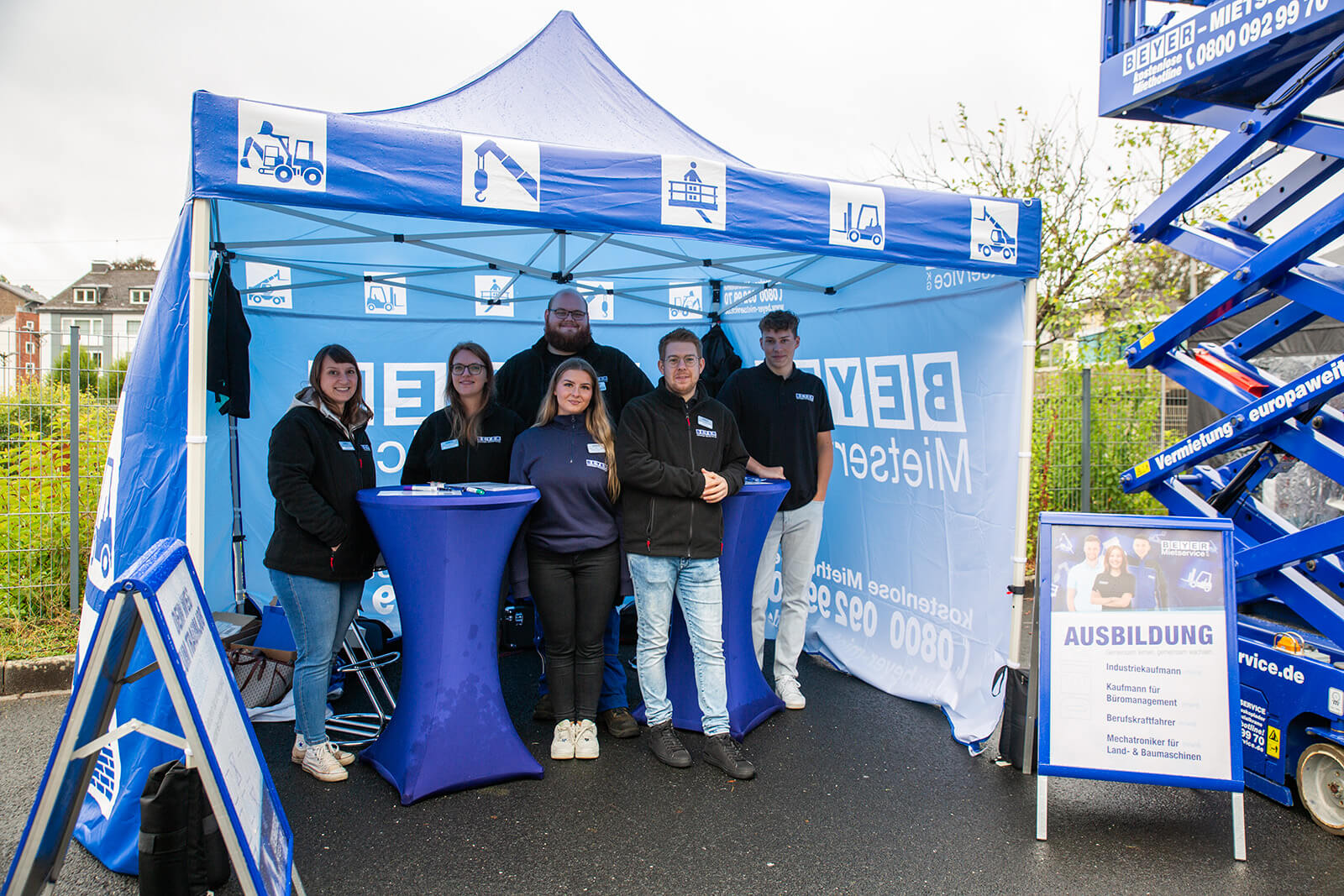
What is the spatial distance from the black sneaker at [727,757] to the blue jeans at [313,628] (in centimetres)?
145

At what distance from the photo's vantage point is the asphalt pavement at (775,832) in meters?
2.46

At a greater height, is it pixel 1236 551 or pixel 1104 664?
pixel 1236 551

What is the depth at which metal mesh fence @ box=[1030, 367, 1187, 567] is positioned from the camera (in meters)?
6.48

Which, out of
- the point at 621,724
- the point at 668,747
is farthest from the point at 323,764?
the point at 668,747

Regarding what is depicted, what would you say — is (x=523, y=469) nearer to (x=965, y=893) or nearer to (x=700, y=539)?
(x=700, y=539)

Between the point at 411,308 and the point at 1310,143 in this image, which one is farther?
the point at 411,308

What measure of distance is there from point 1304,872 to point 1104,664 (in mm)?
774

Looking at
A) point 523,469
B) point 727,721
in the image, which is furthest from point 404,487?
point 727,721

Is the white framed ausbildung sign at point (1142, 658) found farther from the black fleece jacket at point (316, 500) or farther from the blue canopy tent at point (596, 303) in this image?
the black fleece jacket at point (316, 500)

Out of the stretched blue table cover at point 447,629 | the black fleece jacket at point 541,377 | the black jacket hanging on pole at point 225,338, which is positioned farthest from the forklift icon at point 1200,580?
the black jacket hanging on pole at point 225,338

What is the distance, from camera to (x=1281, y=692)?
2.93m

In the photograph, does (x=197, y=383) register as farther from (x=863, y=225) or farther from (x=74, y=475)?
(x=74, y=475)

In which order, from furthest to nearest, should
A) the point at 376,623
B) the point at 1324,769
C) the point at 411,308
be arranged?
the point at 411,308 → the point at 376,623 → the point at 1324,769

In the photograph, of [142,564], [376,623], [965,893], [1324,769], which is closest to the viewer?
[142,564]
